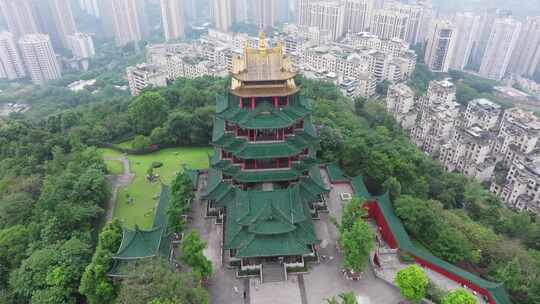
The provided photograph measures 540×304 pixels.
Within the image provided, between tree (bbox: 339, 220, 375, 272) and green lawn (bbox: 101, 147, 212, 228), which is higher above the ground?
tree (bbox: 339, 220, 375, 272)

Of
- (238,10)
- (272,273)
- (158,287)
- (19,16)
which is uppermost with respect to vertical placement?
(238,10)

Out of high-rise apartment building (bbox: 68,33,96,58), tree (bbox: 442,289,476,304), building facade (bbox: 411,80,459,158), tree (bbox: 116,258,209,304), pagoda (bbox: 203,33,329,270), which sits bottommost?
building facade (bbox: 411,80,459,158)

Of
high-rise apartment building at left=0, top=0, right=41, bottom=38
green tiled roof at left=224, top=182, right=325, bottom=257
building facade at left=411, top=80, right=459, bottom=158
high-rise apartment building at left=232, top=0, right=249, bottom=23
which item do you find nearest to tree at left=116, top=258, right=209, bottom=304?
green tiled roof at left=224, top=182, right=325, bottom=257

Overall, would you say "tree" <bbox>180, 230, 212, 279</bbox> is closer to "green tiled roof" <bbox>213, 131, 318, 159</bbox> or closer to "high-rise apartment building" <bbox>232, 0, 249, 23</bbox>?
"green tiled roof" <bbox>213, 131, 318, 159</bbox>

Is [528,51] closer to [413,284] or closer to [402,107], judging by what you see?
[402,107]

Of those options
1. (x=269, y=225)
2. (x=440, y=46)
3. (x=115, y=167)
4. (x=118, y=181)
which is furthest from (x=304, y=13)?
(x=269, y=225)

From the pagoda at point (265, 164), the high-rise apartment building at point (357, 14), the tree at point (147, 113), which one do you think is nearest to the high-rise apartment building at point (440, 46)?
the high-rise apartment building at point (357, 14)

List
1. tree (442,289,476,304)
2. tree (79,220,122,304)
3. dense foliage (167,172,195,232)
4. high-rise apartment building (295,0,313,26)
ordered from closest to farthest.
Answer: tree (442,289,476,304), tree (79,220,122,304), dense foliage (167,172,195,232), high-rise apartment building (295,0,313,26)
